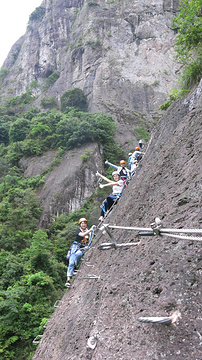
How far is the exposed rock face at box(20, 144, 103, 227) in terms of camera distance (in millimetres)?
20172

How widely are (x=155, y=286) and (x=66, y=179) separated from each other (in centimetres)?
1987

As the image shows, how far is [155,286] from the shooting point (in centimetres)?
213

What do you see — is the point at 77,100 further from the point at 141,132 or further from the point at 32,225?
the point at 32,225

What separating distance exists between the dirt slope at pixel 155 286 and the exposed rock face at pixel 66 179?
15853 mm

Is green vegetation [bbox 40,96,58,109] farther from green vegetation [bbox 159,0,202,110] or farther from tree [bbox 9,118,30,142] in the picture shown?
green vegetation [bbox 159,0,202,110]

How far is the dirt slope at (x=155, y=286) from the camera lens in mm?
1697

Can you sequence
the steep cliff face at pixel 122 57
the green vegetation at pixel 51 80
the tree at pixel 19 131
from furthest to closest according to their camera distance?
the green vegetation at pixel 51 80 → the steep cliff face at pixel 122 57 → the tree at pixel 19 131

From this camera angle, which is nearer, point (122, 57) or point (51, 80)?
point (122, 57)

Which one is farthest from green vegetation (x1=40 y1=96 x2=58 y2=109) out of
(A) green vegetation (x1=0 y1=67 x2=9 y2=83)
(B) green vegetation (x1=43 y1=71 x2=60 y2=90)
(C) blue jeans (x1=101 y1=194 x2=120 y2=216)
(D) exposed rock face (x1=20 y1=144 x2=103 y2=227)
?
(C) blue jeans (x1=101 y1=194 x2=120 y2=216)

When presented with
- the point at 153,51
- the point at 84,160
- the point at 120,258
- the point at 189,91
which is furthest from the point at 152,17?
the point at 120,258

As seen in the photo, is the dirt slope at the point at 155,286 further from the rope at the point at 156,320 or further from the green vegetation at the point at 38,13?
the green vegetation at the point at 38,13

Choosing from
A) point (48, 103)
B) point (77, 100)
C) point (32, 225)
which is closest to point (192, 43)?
point (32, 225)

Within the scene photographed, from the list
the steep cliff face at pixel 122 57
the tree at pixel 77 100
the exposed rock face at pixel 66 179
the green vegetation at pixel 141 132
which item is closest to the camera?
the exposed rock face at pixel 66 179

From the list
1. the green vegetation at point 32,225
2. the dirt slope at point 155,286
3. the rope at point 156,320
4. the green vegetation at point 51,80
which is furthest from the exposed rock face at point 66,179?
the green vegetation at point 51,80
